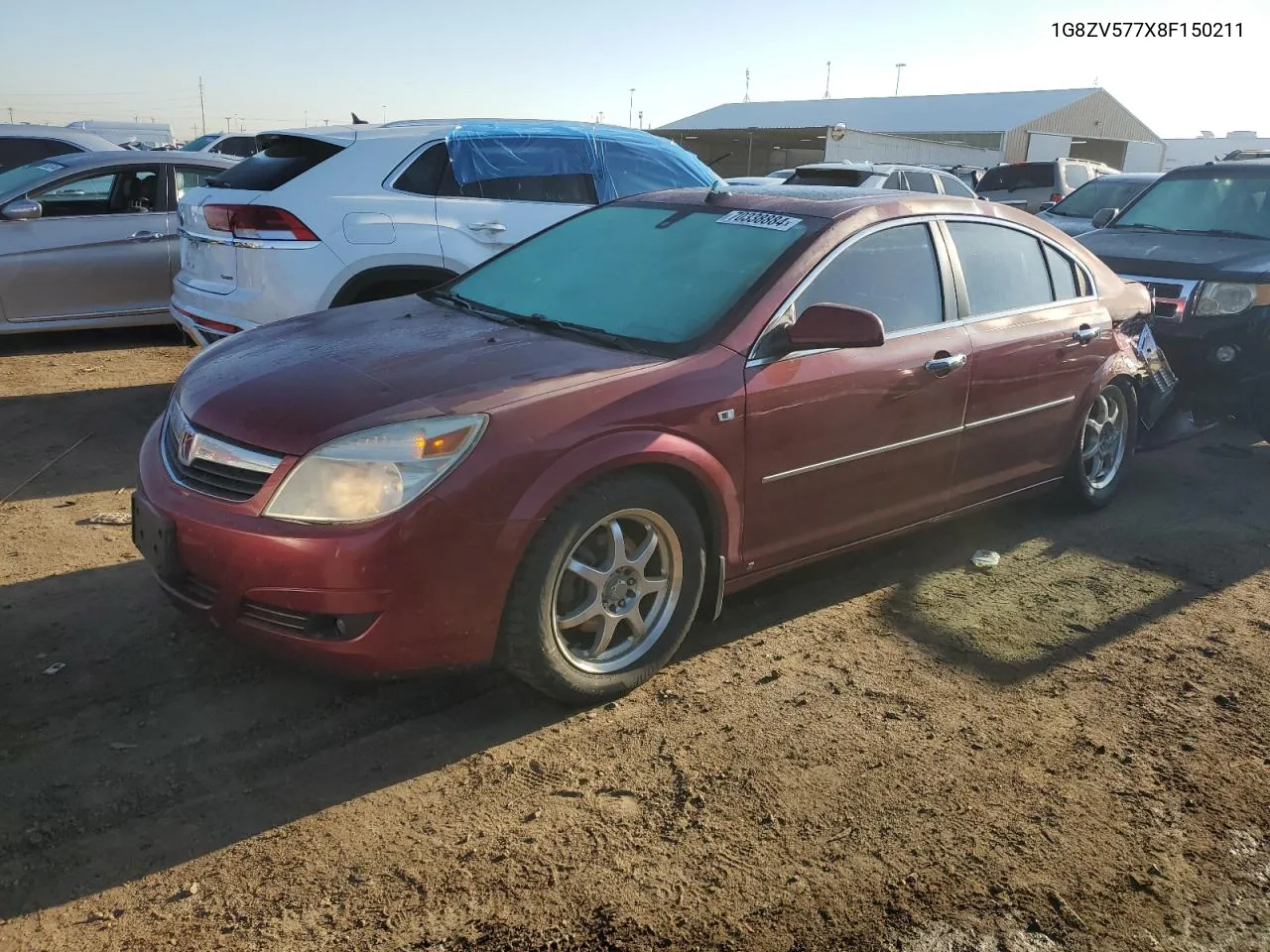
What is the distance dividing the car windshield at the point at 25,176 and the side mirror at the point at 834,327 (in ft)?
22.7

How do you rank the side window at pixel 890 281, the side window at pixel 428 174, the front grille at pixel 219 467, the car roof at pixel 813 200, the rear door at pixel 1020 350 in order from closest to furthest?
1. the front grille at pixel 219 467
2. the side window at pixel 890 281
3. the car roof at pixel 813 200
4. the rear door at pixel 1020 350
5. the side window at pixel 428 174

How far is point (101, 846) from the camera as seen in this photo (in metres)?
2.54

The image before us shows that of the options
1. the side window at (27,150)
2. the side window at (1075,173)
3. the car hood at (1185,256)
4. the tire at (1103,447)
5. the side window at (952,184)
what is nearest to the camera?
the tire at (1103,447)

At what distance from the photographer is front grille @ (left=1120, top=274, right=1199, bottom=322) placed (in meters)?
6.70

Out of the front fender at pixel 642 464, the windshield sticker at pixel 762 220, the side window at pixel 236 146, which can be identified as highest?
the side window at pixel 236 146

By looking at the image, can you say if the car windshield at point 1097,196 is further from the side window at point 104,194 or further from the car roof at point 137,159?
the side window at point 104,194

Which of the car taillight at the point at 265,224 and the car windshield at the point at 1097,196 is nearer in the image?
the car taillight at the point at 265,224

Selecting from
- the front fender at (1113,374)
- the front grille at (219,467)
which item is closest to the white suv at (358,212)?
the front grille at (219,467)

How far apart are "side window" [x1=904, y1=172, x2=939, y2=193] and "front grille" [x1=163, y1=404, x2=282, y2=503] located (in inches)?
515

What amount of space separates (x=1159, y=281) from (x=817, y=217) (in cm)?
416

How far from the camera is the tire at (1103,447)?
16.7 ft

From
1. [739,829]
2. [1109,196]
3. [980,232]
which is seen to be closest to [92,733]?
[739,829]

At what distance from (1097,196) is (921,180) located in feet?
10.3

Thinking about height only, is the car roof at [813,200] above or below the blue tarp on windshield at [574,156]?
below
